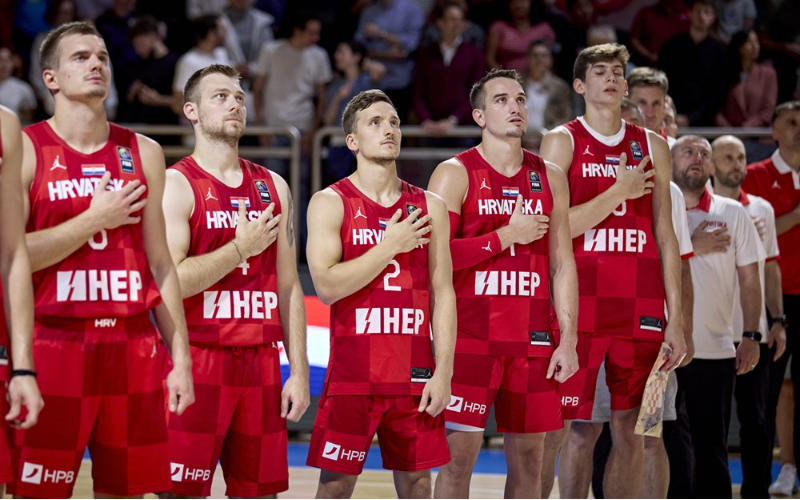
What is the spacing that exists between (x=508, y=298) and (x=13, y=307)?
2.44m

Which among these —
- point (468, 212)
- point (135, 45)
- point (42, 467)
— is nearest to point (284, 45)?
point (135, 45)

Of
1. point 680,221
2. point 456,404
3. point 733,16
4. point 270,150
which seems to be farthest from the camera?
point 733,16

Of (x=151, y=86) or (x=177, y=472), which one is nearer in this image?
(x=177, y=472)

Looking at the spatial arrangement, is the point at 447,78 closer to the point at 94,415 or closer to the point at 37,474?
the point at 94,415

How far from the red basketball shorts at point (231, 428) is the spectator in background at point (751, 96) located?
6751 millimetres

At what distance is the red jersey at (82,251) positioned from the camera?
393 centimetres

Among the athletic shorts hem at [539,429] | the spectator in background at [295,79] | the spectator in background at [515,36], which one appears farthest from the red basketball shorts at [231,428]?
the spectator in background at [515,36]

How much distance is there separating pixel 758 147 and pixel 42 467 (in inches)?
278

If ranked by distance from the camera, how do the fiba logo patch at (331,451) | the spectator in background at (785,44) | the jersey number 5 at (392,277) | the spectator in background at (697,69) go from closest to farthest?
1. the fiba logo patch at (331,451)
2. the jersey number 5 at (392,277)
3. the spectator in background at (697,69)
4. the spectator in background at (785,44)

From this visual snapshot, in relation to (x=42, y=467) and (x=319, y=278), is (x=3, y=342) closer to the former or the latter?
(x=42, y=467)

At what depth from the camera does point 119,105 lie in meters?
10.5

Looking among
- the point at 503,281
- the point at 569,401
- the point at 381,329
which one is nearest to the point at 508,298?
the point at 503,281

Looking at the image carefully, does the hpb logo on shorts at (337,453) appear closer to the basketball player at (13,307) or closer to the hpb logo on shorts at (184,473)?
the hpb logo on shorts at (184,473)

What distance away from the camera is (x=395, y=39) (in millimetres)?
10398
